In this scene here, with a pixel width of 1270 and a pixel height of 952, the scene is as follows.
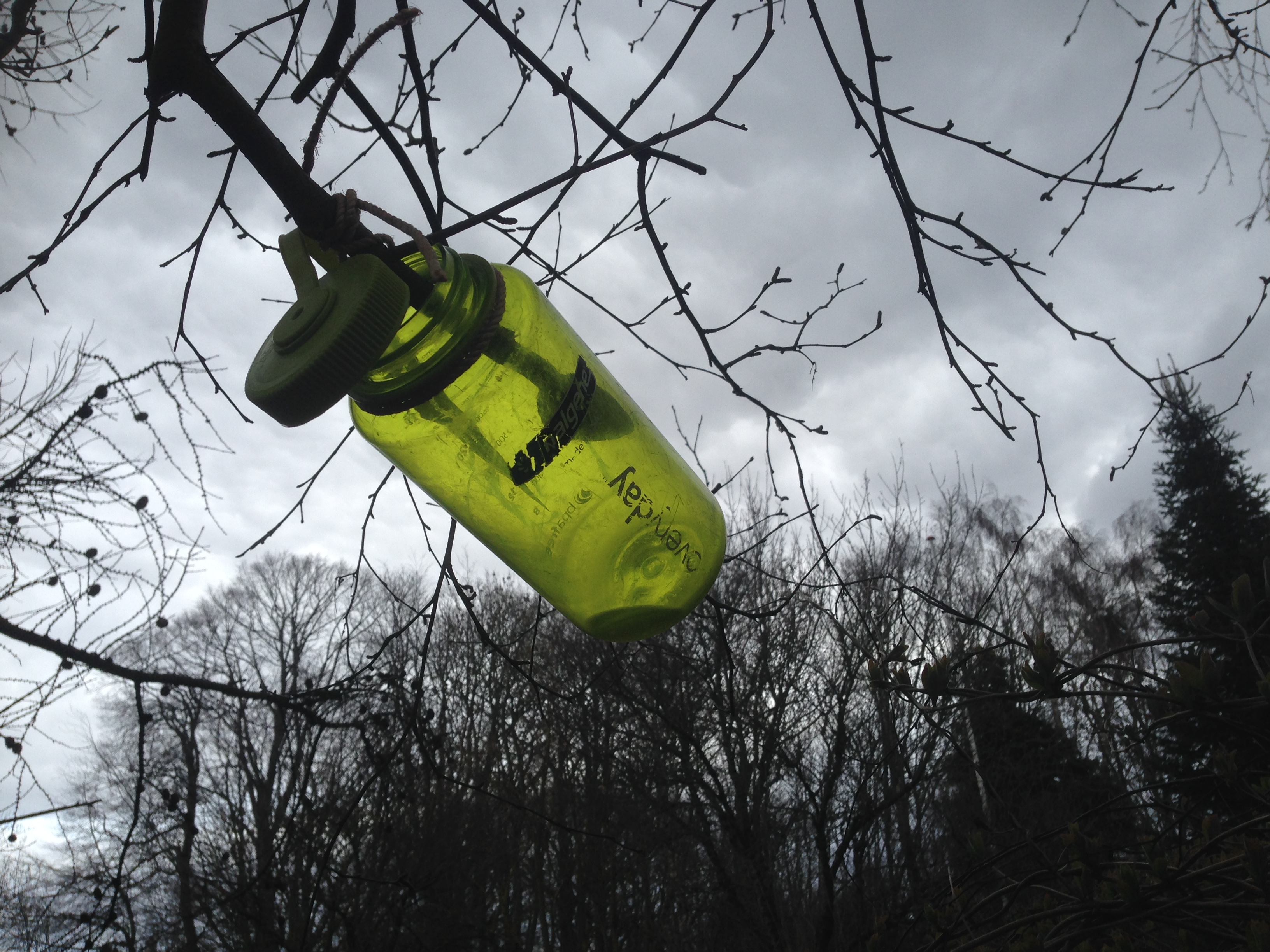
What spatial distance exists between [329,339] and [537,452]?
23cm

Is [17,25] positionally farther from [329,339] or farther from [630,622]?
[630,622]

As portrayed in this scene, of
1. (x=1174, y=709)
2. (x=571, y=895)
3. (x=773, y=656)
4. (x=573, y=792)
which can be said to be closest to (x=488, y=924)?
(x=573, y=792)

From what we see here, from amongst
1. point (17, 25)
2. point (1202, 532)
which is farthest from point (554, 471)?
point (1202, 532)

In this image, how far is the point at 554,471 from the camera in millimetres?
807

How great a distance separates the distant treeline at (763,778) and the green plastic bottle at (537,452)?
538 mm

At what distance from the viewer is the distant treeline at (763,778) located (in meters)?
1.18

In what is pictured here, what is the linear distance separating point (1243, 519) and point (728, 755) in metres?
10.1

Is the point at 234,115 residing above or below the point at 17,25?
below

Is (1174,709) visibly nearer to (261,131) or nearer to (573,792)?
(261,131)

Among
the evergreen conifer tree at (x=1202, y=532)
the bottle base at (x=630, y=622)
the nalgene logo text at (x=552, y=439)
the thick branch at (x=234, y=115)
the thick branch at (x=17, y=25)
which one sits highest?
the evergreen conifer tree at (x=1202, y=532)

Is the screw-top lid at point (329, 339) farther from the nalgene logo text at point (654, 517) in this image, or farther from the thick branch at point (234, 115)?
the nalgene logo text at point (654, 517)

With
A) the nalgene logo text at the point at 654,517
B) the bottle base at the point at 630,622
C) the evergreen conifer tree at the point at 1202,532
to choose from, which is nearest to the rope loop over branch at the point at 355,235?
the nalgene logo text at the point at 654,517

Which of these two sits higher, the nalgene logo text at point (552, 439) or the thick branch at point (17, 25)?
the thick branch at point (17, 25)

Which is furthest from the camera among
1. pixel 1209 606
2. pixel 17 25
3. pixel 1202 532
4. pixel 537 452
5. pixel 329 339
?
pixel 1202 532
